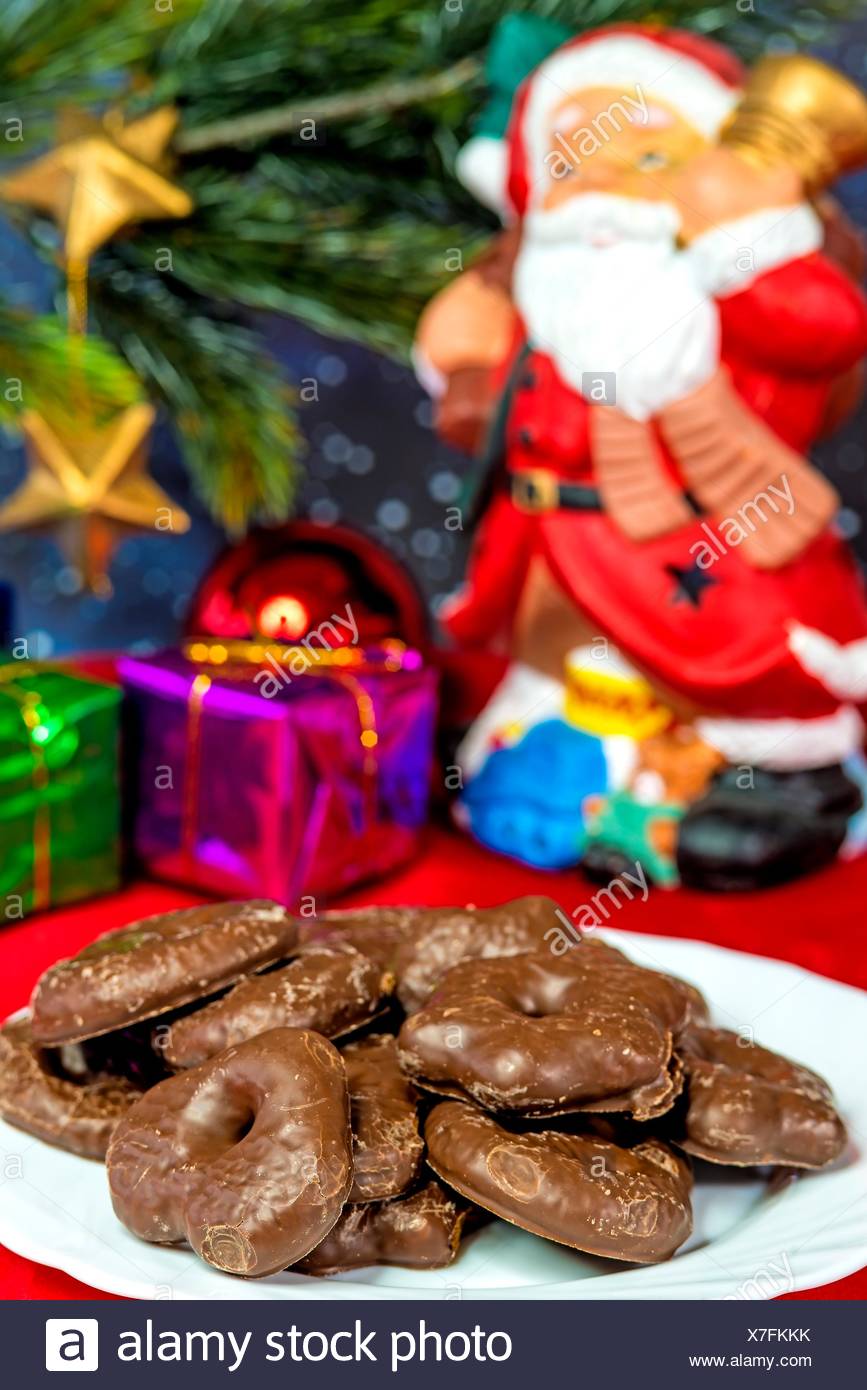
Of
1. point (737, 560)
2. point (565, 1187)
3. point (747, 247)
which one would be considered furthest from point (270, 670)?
point (565, 1187)

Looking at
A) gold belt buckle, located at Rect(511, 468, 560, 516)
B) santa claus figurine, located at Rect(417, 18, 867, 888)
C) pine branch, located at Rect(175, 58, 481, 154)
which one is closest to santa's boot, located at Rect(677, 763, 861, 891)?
santa claus figurine, located at Rect(417, 18, 867, 888)

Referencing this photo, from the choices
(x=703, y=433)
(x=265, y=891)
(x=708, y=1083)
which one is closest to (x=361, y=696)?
(x=265, y=891)

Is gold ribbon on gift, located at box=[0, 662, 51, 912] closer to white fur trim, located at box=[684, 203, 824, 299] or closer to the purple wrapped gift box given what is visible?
the purple wrapped gift box

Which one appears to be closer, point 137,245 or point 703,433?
point 703,433

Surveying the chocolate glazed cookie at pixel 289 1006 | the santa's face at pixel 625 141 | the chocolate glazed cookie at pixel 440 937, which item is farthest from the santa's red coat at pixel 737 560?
the chocolate glazed cookie at pixel 289 1006

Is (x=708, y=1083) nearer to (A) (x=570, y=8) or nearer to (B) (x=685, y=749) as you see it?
(B) (x=685, y=749)

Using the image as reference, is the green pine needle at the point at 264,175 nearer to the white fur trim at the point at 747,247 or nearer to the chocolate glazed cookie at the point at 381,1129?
the white fur trim at the point at 747,247
